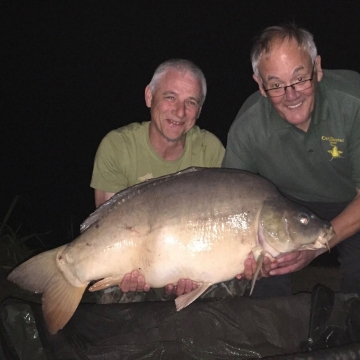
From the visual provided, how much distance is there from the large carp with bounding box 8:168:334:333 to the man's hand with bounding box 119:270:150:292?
3 centimetres

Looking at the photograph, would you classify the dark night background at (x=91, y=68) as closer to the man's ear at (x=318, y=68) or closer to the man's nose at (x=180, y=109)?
the man's ear at (x=318, y=68)

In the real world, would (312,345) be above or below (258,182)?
below

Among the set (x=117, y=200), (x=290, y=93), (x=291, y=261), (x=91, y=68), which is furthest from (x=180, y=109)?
(x=91, y=68)

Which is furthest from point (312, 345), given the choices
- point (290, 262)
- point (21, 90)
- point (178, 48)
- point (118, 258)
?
point (178, 48)

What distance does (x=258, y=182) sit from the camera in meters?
1.91

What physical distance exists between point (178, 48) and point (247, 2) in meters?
9.32

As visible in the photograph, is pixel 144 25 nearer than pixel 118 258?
No

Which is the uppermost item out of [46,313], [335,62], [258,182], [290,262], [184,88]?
[184,88]

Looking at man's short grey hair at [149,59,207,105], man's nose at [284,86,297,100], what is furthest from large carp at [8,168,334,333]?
man's short grey hair at [149,59,207,105]

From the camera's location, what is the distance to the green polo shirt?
2.27 m

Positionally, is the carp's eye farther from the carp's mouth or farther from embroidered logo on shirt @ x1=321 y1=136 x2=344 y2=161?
embroidered logo on shirt @ x1=321 y1=136 x2=344 y2=161

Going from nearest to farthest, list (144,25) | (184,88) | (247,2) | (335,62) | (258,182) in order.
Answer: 1. (258,182)
2. (184,88)
3. (335,62)
4. (144,25)
5. (247,2)

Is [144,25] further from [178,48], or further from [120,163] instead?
[120,163]

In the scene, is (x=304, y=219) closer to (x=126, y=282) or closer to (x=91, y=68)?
(x=126, y=282)
